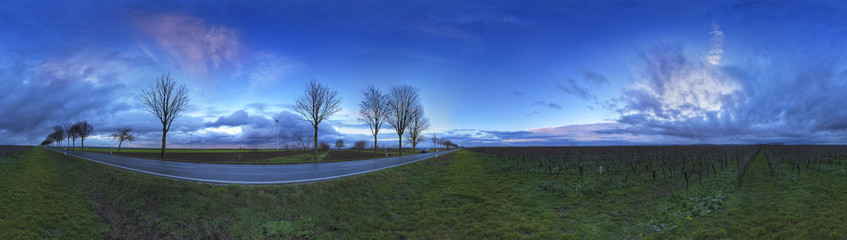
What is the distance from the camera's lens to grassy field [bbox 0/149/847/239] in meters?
7.72

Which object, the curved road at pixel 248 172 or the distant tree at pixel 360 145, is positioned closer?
the curved road at pixel 248 172

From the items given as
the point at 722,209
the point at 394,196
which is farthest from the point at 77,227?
the point at 722,209

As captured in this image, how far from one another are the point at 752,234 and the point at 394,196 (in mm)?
10518

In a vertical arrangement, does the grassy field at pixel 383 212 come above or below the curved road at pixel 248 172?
below

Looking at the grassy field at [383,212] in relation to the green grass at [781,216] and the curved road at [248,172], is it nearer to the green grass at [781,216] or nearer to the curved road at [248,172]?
the green grass at [781,216]

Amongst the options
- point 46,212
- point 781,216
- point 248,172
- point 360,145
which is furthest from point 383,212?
point 360,145

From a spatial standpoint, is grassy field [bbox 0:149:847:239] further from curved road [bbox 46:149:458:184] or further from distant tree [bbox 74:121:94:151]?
distant tree [bbox 74:121:94:151]

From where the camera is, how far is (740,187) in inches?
572

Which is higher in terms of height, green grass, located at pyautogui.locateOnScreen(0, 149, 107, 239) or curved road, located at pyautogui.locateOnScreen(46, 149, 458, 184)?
curved road, located at pyautogui.locateOnScreen(46, 149, 458, 184)

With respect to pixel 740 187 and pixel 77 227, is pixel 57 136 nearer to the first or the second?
pixel 77 227

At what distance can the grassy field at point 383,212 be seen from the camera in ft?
25.3

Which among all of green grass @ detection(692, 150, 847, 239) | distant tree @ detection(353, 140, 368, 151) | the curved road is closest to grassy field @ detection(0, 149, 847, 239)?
green grass @ detection(692, 150, 847, 239)

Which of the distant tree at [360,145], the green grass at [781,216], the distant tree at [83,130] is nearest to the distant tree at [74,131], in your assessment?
the distant tree at [83,130]

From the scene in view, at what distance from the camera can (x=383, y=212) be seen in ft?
A: 33.1
